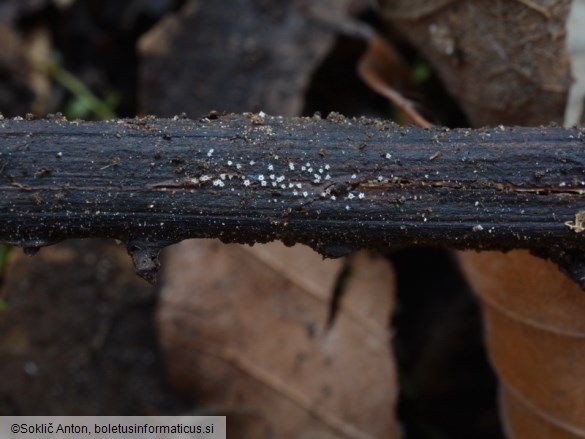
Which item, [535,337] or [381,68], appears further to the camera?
[381,68]

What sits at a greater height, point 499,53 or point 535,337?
point 499,53

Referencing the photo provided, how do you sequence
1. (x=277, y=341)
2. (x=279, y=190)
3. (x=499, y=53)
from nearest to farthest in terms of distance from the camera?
(x=279, y=190) < (x=499, y=53) < (x=277, y=341)

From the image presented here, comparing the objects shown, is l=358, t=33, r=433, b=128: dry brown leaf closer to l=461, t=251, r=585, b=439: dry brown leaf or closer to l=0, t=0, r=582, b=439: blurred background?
l=0, t=0, r=582, b=439: blurred background

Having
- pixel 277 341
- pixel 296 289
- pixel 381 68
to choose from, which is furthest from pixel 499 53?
pixel 277 341

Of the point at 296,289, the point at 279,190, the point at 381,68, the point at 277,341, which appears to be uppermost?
the point at 381,68

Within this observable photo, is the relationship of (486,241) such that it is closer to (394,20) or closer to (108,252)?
(394,20)

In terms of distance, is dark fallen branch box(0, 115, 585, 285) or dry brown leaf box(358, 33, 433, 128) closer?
dark fallen branch box(0, 115, 585, 285)

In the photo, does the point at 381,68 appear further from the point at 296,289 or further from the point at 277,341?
the point at 277,341

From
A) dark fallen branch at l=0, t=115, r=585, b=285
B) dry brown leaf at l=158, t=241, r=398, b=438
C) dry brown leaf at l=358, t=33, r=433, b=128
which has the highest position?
dry brown leaf at l=358, t=33, r=433, b=128

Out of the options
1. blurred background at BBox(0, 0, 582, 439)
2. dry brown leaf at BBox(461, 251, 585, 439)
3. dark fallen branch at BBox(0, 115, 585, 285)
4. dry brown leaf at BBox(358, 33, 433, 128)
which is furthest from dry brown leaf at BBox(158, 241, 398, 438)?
dark fallen branch at BBox(0, 115, 585, 285)
